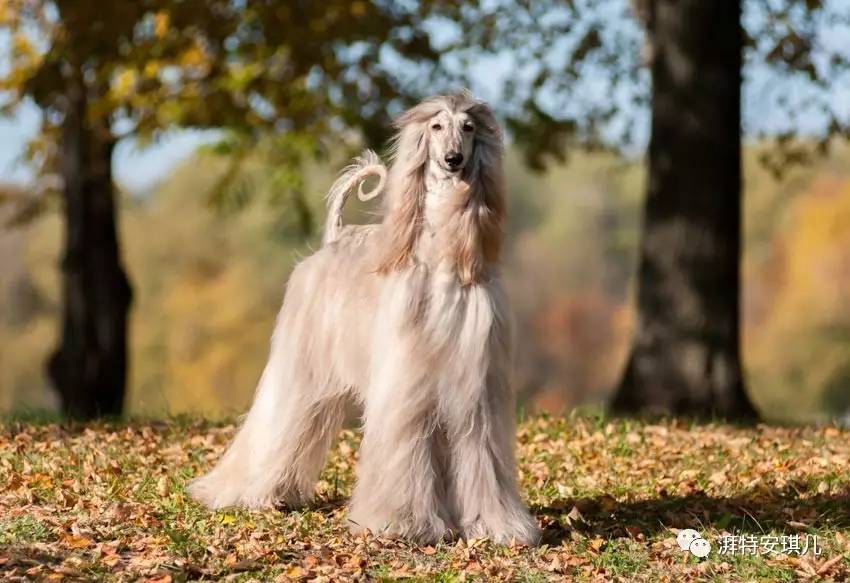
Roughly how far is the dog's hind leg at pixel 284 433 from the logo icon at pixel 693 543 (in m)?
1.69

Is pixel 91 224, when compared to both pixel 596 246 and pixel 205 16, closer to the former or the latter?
pixel 205 16

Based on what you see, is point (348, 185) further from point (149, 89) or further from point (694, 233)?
point (149, 89)

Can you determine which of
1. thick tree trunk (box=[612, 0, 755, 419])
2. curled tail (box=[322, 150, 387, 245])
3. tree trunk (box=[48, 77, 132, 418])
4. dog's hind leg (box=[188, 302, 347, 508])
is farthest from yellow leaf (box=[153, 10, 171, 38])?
dog's hind leg (box=[188, 302, 347, 508])

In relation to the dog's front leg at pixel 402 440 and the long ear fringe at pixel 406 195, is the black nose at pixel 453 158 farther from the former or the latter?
the dog's front leg at pixel 402 440

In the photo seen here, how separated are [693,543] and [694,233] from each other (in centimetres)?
494

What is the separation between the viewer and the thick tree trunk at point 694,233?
10.3 metres

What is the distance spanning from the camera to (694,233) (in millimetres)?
10406

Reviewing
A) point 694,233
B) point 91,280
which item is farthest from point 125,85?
point 694,233

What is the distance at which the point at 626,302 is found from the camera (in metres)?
52.4

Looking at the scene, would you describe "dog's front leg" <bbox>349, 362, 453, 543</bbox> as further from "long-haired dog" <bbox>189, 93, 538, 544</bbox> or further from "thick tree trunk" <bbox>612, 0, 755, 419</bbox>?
"thick tree trunk" <bbox>612, 0, 755, 419</bbox>

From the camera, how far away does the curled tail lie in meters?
6.19

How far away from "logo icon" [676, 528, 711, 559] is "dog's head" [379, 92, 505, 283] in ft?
4.96

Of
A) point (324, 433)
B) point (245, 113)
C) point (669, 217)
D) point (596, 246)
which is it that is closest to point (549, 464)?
point (324, 433)

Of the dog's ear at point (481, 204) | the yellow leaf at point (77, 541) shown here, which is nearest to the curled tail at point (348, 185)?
the dog's ear at point (481, 204)
